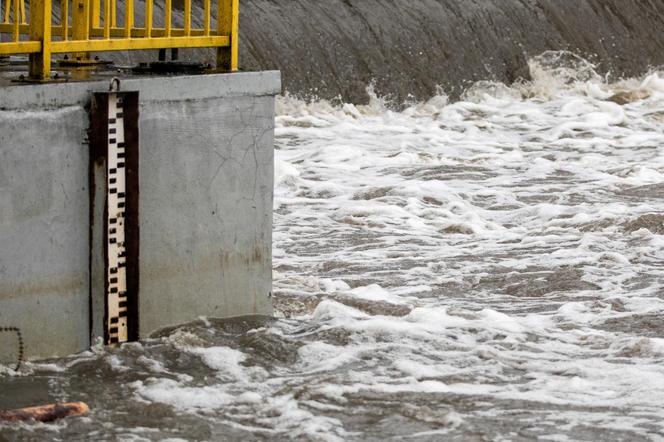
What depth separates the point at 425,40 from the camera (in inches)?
747

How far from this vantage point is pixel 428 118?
17.5 meters

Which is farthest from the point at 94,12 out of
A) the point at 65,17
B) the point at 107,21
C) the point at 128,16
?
the point at 128,16

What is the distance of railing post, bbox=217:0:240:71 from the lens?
6.75 meters

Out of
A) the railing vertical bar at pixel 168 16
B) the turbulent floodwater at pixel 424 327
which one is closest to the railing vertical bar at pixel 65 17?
the railing vertical bar at pixel 168 16

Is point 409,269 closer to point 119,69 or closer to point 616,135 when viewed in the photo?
point 119,69

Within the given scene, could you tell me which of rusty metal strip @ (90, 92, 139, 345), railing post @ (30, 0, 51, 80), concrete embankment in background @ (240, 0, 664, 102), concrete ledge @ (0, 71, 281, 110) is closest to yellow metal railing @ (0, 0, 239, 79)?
railing post @ (30, 0, 51, 80)

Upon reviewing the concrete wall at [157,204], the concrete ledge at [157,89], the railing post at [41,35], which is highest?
the railing post at [41,35]

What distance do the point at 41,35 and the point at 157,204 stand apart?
38.6 inches

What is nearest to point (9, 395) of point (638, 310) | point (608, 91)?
point (638, 310)

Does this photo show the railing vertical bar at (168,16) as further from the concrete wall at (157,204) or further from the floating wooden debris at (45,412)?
the floating wooden debris at (45,412)

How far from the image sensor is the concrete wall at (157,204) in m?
5.95

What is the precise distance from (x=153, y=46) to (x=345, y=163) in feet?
24.6

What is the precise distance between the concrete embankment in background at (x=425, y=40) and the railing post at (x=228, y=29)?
9505 millimetres

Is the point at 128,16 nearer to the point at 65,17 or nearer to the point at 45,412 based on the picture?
the point at 65,17
